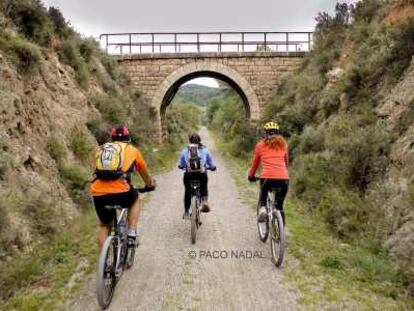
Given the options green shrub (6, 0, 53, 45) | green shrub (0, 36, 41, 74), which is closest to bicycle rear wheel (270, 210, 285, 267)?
green shrub (0, 36, 41, 74)

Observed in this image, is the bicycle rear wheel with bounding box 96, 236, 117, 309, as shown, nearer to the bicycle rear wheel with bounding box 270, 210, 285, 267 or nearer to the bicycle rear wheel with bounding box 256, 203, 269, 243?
the bicycle rear wheel with bounding box 270, 210, 285, 267

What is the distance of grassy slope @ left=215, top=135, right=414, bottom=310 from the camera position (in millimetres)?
4686

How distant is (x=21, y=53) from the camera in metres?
10.0

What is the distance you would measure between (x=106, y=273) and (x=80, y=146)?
7.14 meters

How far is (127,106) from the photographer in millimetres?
19234

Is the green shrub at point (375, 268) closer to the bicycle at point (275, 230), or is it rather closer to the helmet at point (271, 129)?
the bicycle at point (275, 230)

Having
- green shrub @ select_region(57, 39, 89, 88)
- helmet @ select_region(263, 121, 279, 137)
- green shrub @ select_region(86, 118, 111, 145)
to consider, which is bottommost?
helmet @ select_region(263, 121, 279, 137)

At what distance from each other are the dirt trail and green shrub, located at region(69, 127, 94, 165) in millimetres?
3164

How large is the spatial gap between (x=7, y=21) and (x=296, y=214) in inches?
344

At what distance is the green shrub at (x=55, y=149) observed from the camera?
9.40 metres

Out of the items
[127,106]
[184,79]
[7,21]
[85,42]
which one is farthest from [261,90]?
[7,21]

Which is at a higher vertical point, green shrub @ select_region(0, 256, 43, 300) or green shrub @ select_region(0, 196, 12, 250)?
green shrub @ select_region(0, 196, 12, 250)

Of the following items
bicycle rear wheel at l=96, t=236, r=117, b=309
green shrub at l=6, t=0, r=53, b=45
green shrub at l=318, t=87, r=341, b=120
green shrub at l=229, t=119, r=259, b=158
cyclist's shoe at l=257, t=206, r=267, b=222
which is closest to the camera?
bicycle rear wheel at l=96, t=236, r=117, b=309

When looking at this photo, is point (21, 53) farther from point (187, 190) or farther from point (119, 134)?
point (119, 134)
